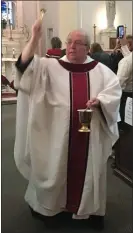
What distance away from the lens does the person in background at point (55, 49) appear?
179cm

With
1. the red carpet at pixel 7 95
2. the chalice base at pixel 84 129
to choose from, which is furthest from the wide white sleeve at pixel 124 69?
the red carpet at pixel 7 95

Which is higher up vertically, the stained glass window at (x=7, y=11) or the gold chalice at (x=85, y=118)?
the stained glass window at (x=7, y=11)

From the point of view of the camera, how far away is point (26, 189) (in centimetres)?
224

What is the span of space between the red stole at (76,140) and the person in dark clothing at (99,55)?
0.05 metres

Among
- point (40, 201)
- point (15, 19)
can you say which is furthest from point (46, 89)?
point (40, 201)

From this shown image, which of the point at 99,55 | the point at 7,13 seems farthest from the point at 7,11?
the point at 99,55

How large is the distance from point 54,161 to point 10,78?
18.8 inches

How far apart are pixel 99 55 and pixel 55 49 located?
26 centimetres

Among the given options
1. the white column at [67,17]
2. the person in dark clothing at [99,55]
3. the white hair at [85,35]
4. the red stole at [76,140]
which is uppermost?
the white column at [67,17]

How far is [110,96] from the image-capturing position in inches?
75.4

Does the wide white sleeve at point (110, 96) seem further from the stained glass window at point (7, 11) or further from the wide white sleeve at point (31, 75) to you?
the stained glass window at point (7, 11)

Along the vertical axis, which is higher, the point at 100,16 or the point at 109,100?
the point at 100,16

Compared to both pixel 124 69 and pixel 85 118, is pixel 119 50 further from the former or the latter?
pixel 85 118

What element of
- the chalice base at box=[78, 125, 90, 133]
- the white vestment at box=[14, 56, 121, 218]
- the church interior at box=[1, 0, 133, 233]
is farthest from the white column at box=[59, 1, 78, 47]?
the chalice base at box=[78, 125, 90, 133]
